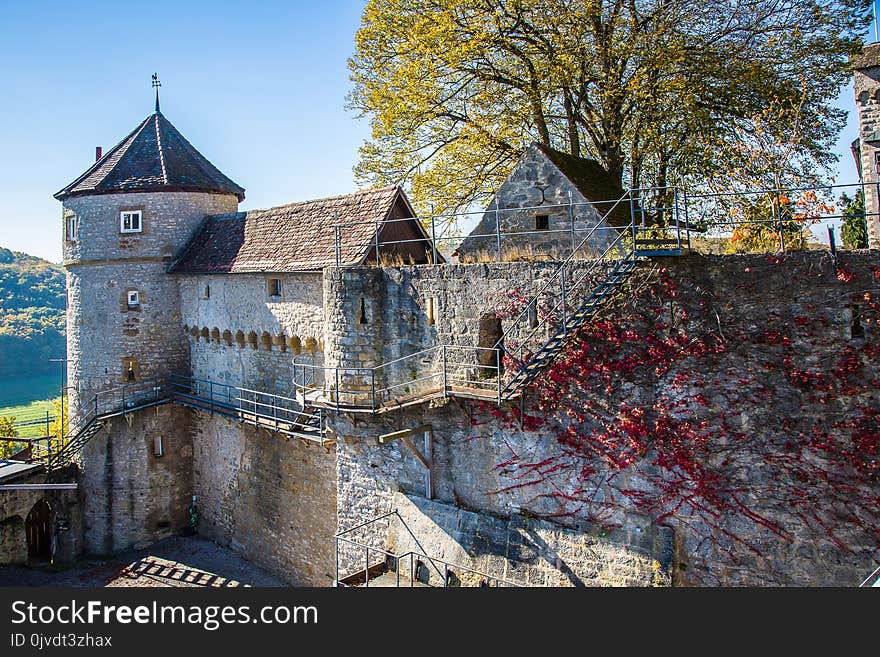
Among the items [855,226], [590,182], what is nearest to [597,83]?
[590,182]

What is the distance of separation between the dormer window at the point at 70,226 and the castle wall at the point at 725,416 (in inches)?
645

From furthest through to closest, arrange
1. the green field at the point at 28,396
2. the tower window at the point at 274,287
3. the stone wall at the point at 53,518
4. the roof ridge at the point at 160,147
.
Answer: the green field at the point at 28,396 → the roof ridge at the point at 160,147 → the stone wall at the point at 53,518 → the tower window at the point at 274,287

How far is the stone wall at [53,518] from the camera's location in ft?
71.3

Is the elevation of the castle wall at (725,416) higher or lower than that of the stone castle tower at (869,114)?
Result: lower

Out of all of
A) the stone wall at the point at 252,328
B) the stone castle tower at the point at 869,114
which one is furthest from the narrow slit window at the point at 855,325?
the stone wall at the point at 252,328

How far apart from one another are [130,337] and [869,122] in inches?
824

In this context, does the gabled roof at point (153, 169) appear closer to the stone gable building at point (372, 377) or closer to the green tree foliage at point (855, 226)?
the stone gable building at point (372, 377)

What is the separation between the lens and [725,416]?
10336 millimetres

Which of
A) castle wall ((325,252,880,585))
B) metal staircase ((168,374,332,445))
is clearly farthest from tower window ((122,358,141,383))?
castle wall ((325,252,880,585))

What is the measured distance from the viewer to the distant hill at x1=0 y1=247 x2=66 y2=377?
232 ft

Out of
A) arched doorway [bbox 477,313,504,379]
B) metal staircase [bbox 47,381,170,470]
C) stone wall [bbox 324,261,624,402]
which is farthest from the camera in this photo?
metal staircase [bbox 47,381,170,470]

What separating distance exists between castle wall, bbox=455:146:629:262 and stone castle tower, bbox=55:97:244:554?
1178cm

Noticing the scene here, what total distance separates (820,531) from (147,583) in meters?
17.3

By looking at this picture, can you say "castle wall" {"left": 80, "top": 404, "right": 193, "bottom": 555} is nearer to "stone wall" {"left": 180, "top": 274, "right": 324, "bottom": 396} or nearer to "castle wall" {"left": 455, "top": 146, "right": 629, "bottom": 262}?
"stone wall" {"left": 180, "top": 274, "right": 324, "bottom": 396}
